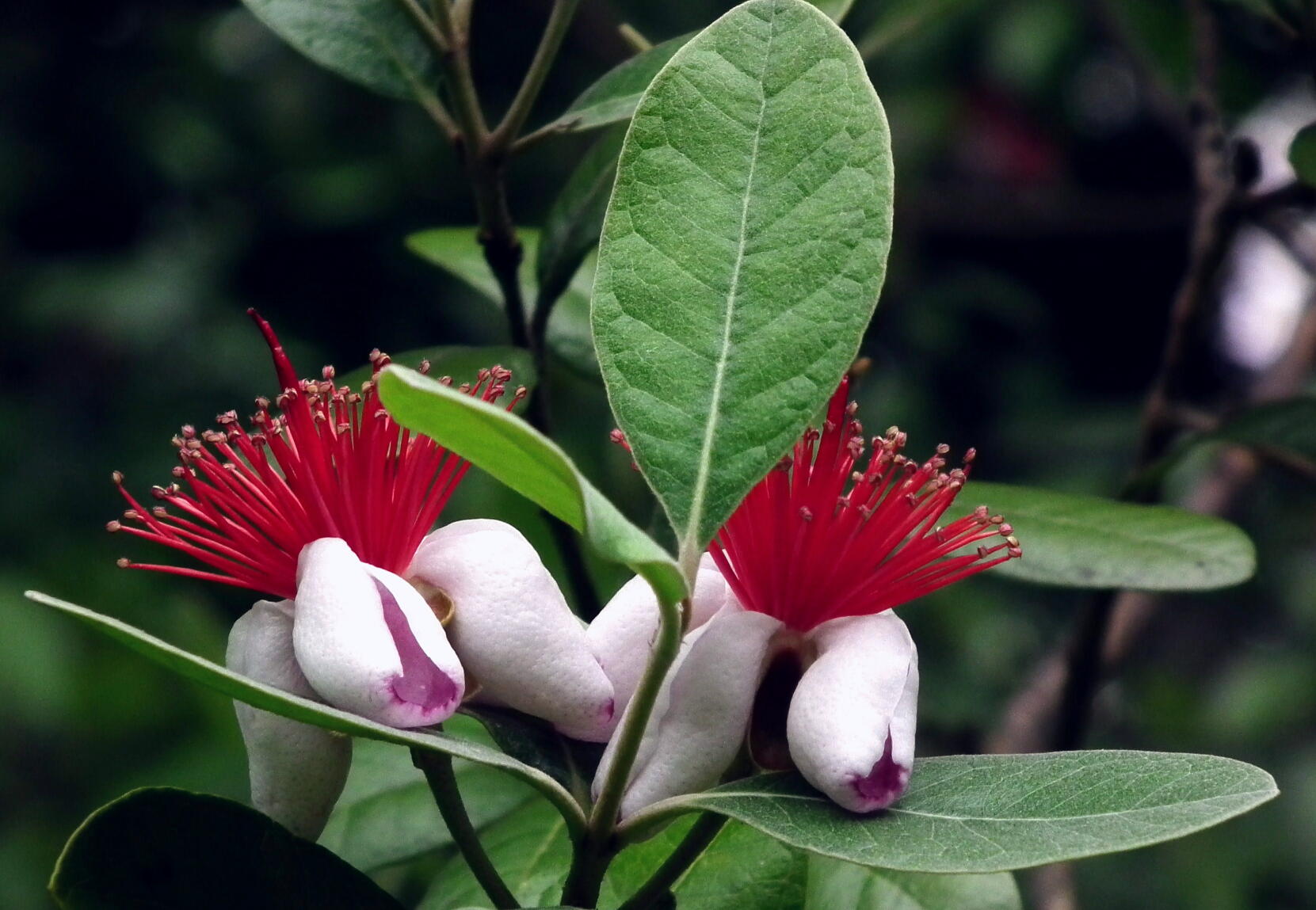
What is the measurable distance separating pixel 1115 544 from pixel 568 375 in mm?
1725

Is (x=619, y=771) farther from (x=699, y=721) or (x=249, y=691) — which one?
(x=249, y=691)

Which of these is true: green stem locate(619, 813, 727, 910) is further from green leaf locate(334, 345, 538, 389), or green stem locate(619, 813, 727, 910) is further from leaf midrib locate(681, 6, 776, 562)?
green leaf locate(334, 345, 538, 389)

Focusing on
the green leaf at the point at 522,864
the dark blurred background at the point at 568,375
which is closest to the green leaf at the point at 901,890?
the green leaf at the point at 522,864

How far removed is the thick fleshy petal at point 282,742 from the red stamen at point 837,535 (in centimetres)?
27

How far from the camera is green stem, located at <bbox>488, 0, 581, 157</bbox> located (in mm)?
1288

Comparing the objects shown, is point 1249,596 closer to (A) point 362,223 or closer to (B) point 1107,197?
(B) point 1107,197

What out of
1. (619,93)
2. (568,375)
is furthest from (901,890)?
(568,375)

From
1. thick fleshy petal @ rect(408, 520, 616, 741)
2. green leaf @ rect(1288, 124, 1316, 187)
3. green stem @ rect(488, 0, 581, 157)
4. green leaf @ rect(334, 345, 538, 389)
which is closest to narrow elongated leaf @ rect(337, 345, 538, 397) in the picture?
green leaf @ rect(334, 345, 538, 389)

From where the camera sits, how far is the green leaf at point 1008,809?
0.78 metres

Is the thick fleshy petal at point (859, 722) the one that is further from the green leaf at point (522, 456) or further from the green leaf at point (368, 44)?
the green leaf at point (368, 44)

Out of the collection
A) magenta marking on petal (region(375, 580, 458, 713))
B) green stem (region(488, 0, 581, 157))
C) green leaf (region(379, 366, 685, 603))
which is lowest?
magenta marking on petal (region(375, 580, 458, 713))

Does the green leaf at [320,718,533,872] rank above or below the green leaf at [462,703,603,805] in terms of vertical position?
below

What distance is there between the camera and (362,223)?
357 centimetres

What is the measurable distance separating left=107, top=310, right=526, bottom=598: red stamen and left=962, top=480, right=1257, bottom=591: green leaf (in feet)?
1.86
